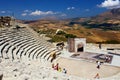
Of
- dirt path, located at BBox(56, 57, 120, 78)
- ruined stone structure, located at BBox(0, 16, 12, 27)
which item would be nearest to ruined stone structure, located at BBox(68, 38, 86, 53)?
dirt path, located at BBox(56, 57, 120, 78)

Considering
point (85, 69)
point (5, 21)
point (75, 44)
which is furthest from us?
point (75, 44)

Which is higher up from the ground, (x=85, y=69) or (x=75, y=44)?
(x=75, y=44)

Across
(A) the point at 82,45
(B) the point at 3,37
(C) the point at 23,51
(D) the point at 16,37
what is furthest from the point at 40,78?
(A) the point at 82,45

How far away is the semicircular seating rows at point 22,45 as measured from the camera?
24.9 m

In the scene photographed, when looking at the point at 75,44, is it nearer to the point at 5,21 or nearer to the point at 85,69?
the point at 85,69

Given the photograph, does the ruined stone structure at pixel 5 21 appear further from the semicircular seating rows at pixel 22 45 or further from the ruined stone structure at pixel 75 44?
the ruined stone structure at pixel 75 44

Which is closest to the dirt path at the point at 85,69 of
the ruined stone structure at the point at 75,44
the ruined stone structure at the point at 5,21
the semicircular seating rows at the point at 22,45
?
the semicircular seating rows at the point at 22,45

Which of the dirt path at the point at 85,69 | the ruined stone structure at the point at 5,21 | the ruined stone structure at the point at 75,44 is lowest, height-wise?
the dirt path at the point at 85,69

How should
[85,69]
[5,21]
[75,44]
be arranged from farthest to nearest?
[75,44] → [5,21] → [85,69]

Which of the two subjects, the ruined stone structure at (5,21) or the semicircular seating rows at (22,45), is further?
the ruined stone structure at (5,21)

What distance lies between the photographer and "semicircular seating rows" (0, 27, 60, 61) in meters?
24.9

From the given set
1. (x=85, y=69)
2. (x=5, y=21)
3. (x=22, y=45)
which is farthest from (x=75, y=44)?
(x=5, y=21)

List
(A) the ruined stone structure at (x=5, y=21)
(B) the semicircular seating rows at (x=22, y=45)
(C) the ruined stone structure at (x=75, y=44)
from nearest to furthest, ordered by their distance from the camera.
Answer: (B) the semicircular seating rows at (x=22, y=45) → (A) the ruined stone structure at (x=5, y=21) → (C) the ruined stone structure at (x=75, y=44)

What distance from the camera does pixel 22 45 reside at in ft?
94.2
